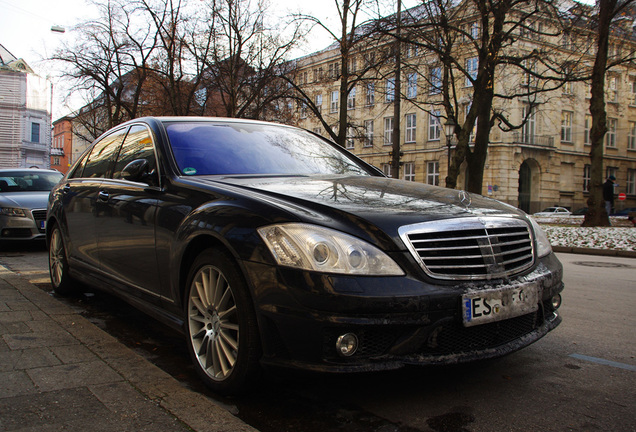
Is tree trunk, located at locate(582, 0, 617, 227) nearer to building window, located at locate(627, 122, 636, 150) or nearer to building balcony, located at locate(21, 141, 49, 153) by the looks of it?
building window, located at locate(627, 122, 636, 150)

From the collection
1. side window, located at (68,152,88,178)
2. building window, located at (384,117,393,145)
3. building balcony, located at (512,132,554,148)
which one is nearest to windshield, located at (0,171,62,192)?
side window, located at (68,152,88,178)

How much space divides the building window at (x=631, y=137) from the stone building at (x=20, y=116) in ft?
202

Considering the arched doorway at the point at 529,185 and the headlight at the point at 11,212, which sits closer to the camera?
the headlight at the point at 11,212

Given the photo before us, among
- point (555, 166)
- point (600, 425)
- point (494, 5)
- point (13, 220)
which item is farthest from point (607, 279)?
point (555, 166)

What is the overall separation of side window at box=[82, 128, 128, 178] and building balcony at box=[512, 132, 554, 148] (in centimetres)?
4210

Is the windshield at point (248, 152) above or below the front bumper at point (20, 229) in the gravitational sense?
above

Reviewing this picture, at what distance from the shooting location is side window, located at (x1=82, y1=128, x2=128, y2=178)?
4.57 metres

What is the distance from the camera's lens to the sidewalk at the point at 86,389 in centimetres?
233

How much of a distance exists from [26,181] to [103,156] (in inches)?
274

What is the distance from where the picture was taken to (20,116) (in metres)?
60.4

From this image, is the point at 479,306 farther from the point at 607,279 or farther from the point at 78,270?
the point at 607,279

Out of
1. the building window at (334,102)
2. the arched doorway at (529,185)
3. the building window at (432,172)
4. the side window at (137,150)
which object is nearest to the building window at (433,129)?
the building window at (432,172)

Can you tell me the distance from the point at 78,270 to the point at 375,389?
9.90 feet

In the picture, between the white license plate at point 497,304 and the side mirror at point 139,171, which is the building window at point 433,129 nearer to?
the side mirror at point 139,171
